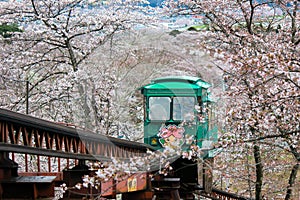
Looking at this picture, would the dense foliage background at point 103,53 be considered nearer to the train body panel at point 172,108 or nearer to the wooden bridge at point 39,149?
the train body panel at point 172,108

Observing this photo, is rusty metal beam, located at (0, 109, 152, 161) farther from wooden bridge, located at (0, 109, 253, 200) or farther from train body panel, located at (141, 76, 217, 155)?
train body panel, located at (141, 76, 217, 155)

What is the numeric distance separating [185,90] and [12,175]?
28.5 ft

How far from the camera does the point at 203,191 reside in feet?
48.4

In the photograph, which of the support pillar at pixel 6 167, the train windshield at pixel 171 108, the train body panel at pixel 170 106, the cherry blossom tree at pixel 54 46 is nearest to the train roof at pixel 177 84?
the train body panel at pixel 170 106

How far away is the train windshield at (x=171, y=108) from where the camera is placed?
45.8ft

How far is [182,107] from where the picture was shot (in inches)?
555

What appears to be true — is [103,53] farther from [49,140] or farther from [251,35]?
[49,140]

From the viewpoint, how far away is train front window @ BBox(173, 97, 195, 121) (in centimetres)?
1393

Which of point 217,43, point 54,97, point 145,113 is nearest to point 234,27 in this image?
point 217,43

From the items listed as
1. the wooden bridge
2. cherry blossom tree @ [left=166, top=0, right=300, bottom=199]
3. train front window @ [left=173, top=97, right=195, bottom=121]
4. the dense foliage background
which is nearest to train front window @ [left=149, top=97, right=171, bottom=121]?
train front window @ [left=173, top=97, right=195, bottom=121]

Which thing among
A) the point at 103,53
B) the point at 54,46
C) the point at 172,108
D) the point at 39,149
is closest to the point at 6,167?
the point at 39,149

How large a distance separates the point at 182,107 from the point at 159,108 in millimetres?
652

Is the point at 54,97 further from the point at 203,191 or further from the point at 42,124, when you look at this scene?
the point at 42,124

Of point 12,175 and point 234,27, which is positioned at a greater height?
point 234,27
